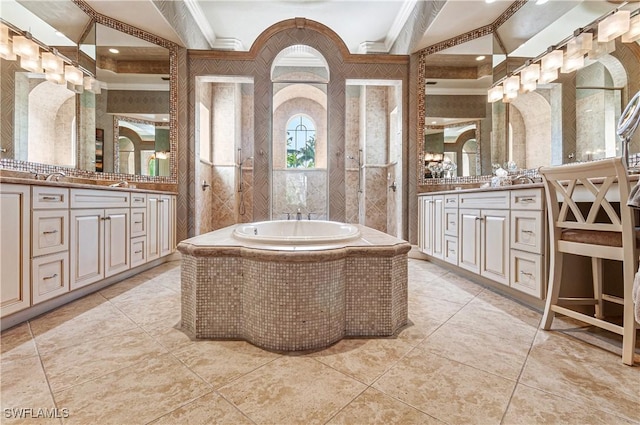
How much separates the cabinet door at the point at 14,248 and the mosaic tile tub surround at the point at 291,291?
2.98 ft

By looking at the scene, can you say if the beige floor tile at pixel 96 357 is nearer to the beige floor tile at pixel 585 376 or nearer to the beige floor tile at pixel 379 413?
the beige floor tile at pixel 379 413

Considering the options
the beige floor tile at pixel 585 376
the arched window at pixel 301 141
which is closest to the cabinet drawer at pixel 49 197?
the beige floor tile at pixel 585 376

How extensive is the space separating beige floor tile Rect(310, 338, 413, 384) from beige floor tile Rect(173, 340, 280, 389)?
0.89 ft

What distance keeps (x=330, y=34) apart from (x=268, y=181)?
2042 millimetres

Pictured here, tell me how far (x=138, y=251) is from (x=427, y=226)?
125 inches

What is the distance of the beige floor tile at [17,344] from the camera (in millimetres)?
1359

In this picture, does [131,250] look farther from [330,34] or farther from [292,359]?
[330,34]

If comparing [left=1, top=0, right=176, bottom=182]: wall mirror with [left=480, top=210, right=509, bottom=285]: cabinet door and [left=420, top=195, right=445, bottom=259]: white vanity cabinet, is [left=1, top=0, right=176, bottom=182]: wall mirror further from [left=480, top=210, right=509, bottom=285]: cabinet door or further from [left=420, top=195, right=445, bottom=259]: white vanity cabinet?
[left=480, top=210, right=509, bottom=285]: cabinet door

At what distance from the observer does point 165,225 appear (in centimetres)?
336

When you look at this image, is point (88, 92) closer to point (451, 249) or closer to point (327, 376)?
point (327, 376)

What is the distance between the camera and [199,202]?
13.2 feet

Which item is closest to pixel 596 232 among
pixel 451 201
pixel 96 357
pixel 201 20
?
pixel 451 201

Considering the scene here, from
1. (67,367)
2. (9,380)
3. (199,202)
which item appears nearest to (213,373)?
(67,367)

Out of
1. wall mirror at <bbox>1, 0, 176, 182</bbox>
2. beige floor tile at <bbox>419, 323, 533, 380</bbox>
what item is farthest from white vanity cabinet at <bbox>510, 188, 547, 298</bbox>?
wall mirror at <bbox>1, 0, 176, 182</bbox>
